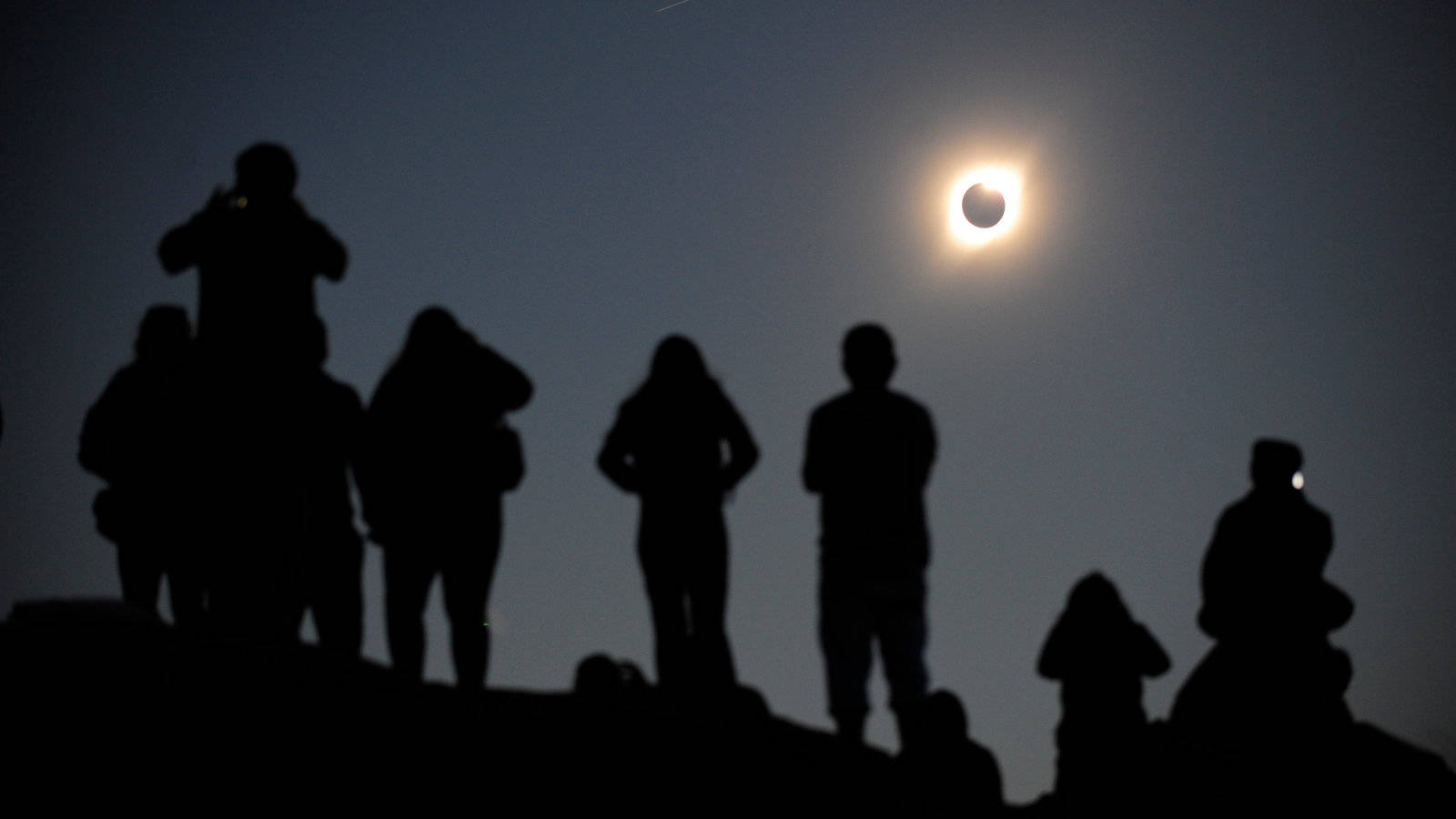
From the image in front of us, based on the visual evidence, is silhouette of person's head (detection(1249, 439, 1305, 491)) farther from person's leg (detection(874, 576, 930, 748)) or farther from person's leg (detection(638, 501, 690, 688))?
person's leg (detection(638, 501, 690, 688))

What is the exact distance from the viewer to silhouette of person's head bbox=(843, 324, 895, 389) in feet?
28.8

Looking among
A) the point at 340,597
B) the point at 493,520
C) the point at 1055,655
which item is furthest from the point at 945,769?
the point at 340,597

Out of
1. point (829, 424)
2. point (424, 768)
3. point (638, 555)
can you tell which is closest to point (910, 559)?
point (829, 424)

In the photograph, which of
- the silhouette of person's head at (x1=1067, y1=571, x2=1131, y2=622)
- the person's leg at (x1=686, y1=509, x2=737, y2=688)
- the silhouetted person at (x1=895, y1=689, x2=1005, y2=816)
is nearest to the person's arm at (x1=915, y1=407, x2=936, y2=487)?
the silhouette of person's head at (x1=1067, y1=571, x2=1131, y2=622)

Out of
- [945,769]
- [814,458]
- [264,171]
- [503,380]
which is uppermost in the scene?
[264,171]

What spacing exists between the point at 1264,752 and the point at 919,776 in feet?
7.58

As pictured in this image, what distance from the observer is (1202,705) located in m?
9.12

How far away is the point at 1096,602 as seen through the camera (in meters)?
8.54

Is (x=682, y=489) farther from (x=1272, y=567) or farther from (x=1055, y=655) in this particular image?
(x=1272, y=567)

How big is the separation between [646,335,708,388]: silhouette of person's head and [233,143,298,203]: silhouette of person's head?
2.23 m

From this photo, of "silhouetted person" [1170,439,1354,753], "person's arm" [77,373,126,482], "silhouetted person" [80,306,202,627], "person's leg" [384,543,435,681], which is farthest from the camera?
"person's arm" [77,373,126,482]

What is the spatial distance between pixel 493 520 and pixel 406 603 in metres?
0.62

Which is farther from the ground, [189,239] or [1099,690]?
[189,239]

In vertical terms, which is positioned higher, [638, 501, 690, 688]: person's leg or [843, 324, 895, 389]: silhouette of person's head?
[843, 324, 895, 389]: silhouette of person's head
